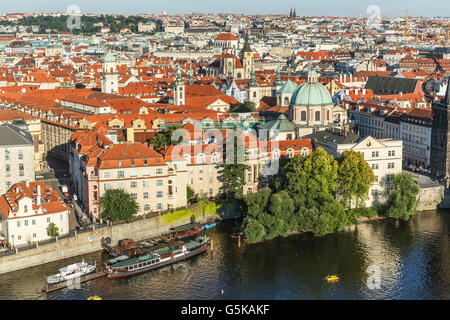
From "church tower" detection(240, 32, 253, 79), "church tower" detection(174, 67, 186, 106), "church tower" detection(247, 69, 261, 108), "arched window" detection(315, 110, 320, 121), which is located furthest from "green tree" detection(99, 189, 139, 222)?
"church tower" detection(240, 32, 253, 79)

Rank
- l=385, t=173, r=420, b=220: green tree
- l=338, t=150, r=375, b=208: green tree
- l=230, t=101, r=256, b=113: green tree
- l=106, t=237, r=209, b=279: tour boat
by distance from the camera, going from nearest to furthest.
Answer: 1. l=106, t=237, r=209, b=279: tour boat
2. l=338, t=150, r=375, b=208: green tree
3. l=385, t=173, r=420, b=220: green tree
4. l=230, t=101, r=256, b=113: green tree

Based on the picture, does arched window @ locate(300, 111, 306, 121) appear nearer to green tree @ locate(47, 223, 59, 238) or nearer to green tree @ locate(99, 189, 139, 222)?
green tree @ locate(99, 189, 139, 222)

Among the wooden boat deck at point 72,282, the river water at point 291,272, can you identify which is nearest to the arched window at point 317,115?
the river water at point 291,272

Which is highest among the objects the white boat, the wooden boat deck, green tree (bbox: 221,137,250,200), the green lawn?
green tree (bbox: 221,137,250,200)

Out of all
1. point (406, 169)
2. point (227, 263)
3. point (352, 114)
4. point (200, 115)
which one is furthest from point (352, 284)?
point (352, 114)

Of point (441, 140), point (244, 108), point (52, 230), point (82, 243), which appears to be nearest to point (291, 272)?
point (82, 243)

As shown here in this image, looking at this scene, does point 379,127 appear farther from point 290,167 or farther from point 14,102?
point 14,102

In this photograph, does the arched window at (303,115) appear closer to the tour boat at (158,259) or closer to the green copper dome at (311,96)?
the green copper dome at (311,96)

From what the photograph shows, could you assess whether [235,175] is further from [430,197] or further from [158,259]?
[430,197]
